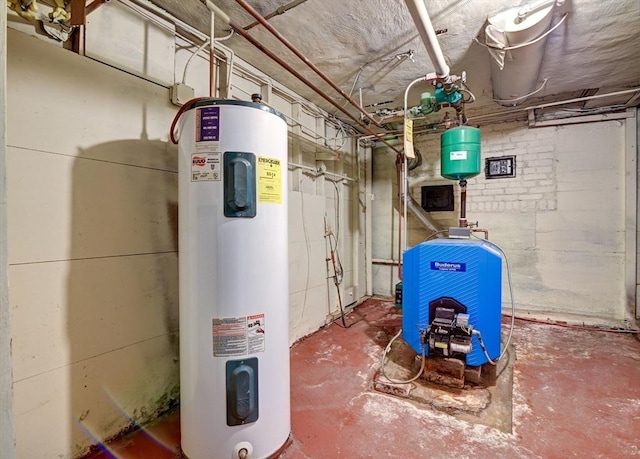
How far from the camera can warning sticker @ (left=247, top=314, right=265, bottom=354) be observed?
4.39 ft

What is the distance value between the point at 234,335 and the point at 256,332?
101mm

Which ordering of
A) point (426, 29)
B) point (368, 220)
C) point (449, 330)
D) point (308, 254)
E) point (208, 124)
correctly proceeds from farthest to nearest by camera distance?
point (368, 220)
point (308, 254)
point (449, 330)
point (426, 29)
point (208, 124)

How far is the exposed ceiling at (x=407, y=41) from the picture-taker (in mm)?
1746

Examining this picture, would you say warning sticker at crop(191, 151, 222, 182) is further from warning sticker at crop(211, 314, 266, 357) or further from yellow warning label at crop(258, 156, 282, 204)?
warning sticker at crop(211, 314, 266, 357)

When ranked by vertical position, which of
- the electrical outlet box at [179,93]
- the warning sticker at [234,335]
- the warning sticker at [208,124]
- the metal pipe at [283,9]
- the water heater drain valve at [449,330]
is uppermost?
the metal pipe at [283,9]

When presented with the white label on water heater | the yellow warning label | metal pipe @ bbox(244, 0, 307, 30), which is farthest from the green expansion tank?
the yellow warning label

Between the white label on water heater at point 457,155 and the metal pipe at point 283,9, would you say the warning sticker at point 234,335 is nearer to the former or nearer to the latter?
the metal pipe at point 283,9

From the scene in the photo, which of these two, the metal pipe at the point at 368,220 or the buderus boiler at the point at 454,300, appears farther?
the metal pipe at the point at 368,220

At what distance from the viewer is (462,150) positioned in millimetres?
2570

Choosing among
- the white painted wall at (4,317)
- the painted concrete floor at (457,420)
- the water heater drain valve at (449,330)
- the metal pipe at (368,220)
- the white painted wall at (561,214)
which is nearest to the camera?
the white painted wall at (4,317)

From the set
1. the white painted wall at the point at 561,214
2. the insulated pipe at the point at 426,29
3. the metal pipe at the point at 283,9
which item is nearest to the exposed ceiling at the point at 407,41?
the metal pipe at the point at 283,9

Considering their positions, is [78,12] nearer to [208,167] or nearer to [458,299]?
[208,167]

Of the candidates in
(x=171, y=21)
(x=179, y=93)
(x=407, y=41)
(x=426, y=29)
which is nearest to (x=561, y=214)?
(x=407, y=41)

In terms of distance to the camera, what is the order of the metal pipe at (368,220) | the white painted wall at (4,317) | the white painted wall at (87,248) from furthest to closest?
the metal pipe at (368,220), the white painted wall at (87,248), the white painted wall at (4,317)
